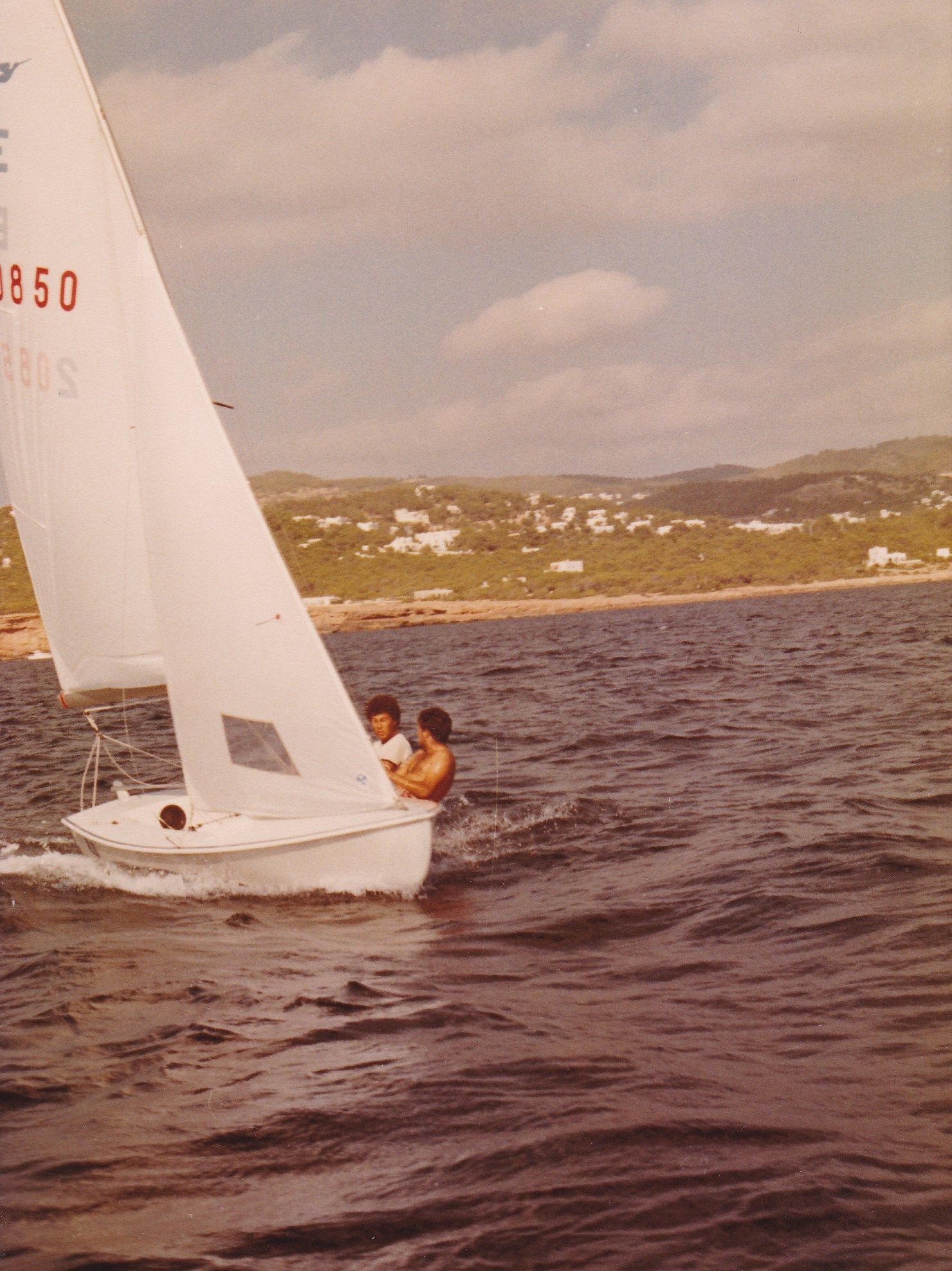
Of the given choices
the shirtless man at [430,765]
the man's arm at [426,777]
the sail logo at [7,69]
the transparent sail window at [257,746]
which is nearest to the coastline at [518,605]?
the shirtless man at [430,765]

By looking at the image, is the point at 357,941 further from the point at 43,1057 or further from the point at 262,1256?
the point at 262,1256

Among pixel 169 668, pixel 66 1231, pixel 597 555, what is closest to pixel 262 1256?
pixel 66 1231

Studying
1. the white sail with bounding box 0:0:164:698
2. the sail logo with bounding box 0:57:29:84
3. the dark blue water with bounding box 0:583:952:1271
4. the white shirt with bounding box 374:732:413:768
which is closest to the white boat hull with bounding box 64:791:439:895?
the dark blue water with bounding box 0:583:952:1271

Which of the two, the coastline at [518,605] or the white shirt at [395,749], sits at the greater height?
the white shirt at [395,749]

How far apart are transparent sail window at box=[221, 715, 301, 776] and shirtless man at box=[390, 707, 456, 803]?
1.07m

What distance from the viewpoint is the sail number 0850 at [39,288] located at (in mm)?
9508

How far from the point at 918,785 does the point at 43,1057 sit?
870 cm

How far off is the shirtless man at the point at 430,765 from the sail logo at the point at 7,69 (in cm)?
573

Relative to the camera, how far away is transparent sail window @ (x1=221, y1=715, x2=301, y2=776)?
Answer: 9.07m

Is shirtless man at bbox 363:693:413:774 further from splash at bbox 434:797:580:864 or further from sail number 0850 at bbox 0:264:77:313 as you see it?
sail number 0850 at bbox 0:264:77:313

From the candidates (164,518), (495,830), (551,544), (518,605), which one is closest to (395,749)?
(495,830)

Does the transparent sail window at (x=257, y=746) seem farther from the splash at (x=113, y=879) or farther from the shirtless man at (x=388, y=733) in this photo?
the shirtless man at (x=388, y=733)

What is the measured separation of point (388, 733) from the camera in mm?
10453

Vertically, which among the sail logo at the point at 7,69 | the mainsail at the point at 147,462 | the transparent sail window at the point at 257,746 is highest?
the sail logo at the point at 7,69
